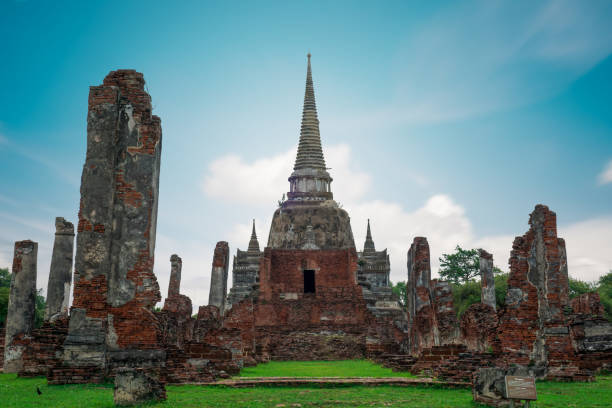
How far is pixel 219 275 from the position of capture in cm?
2644

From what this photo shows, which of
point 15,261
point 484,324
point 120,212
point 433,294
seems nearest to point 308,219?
point 433,294

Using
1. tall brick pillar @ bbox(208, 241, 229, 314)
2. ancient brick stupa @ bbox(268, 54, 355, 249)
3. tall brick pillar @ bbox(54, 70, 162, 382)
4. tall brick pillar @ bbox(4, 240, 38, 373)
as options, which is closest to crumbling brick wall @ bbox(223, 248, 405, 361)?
tall brick pillar @ bbox(208, 241, 229, 314)

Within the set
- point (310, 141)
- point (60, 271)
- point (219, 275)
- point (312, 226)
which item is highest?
point (310, 141)

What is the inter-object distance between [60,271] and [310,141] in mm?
28680

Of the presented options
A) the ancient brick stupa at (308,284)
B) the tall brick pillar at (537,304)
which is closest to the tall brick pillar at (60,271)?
the ancient brick stupa at (308,284)

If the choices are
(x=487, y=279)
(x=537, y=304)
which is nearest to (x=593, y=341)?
(x=537, y=304)

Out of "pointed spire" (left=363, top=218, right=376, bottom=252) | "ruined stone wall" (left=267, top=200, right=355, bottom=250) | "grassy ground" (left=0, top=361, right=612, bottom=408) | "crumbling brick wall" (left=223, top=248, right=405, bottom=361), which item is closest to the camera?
"grassy ground" (left=0, top=361, right=612, bottom=408)

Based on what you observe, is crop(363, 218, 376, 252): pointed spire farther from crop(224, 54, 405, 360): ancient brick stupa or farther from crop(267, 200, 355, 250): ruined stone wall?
crop(267, 200, 355, 250): ruined stone wall

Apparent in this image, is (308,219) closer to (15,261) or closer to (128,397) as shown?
(15,261)

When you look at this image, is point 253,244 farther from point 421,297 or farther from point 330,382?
point 330,382

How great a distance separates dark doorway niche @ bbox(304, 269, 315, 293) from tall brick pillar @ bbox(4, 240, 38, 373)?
686 inches

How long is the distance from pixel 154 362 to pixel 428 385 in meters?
4.91

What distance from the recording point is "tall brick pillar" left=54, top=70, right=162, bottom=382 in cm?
1112

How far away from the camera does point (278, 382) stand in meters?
11.2
